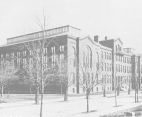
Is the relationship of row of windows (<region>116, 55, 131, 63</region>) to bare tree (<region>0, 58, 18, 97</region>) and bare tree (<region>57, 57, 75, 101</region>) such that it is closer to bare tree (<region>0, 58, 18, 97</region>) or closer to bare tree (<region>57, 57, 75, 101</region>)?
bare tree (<region>57, 57, 75, 101</region>)

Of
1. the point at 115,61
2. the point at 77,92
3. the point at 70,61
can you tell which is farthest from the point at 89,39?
the point at 115,61

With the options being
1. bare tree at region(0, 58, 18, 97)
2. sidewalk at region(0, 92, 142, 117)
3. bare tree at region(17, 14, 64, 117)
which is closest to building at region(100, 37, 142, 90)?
bare tree at region(17, 14, 64, 117)

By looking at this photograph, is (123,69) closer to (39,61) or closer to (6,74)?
(6,74)

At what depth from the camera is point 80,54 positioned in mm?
42875

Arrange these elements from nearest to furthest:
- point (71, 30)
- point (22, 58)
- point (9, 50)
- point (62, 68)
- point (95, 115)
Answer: point (95, 115) < point (62, 68) < point (71, 30) < point (22, 58) < point (9, 50)

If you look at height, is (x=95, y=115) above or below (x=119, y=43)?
below

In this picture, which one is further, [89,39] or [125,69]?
[125,69]

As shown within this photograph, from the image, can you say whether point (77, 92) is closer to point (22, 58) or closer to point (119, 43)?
point (22, 58)

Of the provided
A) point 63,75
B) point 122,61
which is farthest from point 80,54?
point 122,61

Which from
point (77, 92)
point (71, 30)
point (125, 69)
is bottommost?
point (77, 92)

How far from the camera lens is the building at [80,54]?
1592 inches

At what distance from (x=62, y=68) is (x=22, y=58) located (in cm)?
1969

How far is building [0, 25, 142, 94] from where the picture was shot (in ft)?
133

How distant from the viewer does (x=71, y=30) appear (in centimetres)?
4603
